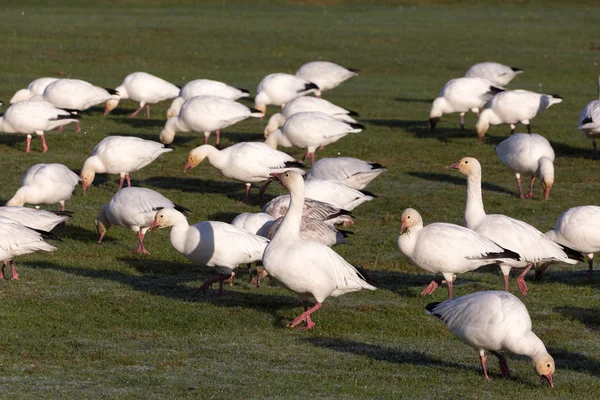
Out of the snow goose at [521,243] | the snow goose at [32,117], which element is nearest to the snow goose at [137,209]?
the snow goose at [521,243]

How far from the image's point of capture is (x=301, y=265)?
31.0 feet

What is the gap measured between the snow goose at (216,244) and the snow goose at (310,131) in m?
7.13

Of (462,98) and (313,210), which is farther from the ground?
(313,210)

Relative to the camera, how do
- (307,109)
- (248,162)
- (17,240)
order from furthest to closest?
1. (307,109)
2. (248,162)
3. (17,240)

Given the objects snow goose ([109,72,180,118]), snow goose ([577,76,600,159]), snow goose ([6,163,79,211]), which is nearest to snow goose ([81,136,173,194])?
snow goose ([6,163,79,211])

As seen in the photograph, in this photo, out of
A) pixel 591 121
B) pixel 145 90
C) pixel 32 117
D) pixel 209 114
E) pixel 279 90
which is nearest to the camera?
pixel 32 117

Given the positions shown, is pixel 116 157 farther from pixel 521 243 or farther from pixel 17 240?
pixel 521 243

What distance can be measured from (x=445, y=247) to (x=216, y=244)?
2535 millimetres

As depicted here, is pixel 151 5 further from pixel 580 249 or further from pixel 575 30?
pixel 580 249

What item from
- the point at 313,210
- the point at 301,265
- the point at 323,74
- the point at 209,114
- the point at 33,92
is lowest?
the point at 33,92

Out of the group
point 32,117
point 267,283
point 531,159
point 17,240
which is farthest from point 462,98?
point 17,240

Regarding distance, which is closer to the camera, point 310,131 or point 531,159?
point 531,159

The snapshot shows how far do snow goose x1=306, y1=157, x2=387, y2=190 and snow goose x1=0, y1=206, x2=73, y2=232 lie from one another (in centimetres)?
493

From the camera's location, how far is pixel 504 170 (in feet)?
63.2
